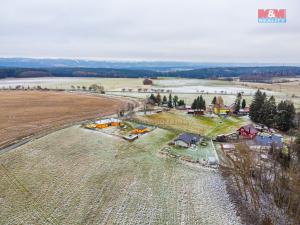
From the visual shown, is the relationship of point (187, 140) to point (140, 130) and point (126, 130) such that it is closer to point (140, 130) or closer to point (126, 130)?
point (140, 130)

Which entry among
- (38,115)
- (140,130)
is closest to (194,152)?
(140,130)

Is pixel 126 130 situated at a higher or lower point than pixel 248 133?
higher

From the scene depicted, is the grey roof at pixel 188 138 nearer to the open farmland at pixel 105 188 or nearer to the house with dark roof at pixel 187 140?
the house with dark roof at pixel 187 140

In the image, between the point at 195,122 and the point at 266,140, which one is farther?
the point at 195,122

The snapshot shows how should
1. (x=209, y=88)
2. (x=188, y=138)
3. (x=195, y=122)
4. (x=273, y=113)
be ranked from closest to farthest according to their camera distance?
(x=188, y=138)
(x=273, y=113)
(x=195, y=122)
(x=209, y=88)

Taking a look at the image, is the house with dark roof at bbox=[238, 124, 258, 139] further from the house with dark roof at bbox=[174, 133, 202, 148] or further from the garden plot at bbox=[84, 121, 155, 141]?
the garden plot at bbox=[84, 121, 155, 141]

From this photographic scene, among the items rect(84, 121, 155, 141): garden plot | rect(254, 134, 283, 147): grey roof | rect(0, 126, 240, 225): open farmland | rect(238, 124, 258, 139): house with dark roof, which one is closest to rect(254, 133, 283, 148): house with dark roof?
rect(254, 134, 283, 147): grey roof

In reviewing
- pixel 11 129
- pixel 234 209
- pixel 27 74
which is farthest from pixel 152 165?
pixel 27 74
